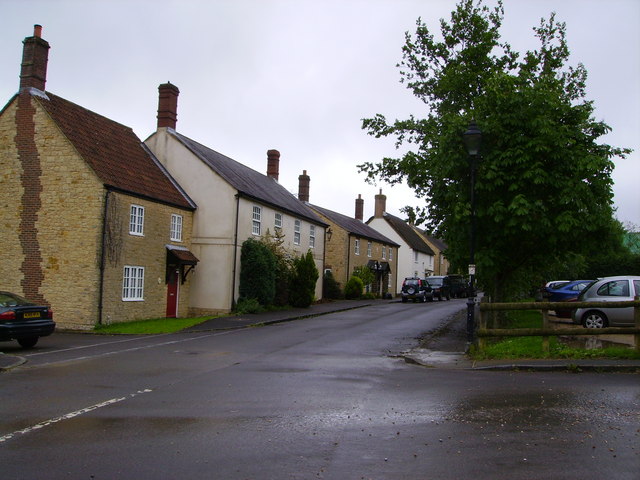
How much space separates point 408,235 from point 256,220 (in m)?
37.2

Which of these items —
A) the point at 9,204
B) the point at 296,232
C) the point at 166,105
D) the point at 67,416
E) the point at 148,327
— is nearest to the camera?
the point at 67,416

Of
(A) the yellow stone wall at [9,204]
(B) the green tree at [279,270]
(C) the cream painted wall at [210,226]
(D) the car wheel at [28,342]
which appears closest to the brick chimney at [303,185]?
(B) the green tree at [279,270]

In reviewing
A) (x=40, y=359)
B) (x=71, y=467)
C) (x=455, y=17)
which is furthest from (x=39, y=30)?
(x=71, y=467)

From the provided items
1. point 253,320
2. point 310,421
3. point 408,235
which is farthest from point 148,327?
point 408,235

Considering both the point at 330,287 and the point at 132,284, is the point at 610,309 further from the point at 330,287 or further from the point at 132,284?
the point at 330,287

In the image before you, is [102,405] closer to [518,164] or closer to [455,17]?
[518,164]

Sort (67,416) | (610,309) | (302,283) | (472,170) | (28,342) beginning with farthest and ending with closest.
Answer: (302,283), (28,342), (610,309), (472,170), (67,416)

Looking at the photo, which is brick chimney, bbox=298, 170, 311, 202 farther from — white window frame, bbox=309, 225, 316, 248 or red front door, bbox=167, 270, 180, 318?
red front door, bbox=167, 270, 180, 318

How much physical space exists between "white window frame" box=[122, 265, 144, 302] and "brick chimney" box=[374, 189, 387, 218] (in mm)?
40628

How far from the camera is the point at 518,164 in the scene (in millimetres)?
15453

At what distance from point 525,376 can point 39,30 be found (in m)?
22.3

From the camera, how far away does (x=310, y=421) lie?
7.28 meters

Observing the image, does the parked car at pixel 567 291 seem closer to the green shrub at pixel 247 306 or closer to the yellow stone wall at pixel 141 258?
the green shrub at pixel 247 306

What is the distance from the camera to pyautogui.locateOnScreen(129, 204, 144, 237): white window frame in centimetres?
A: 2328
